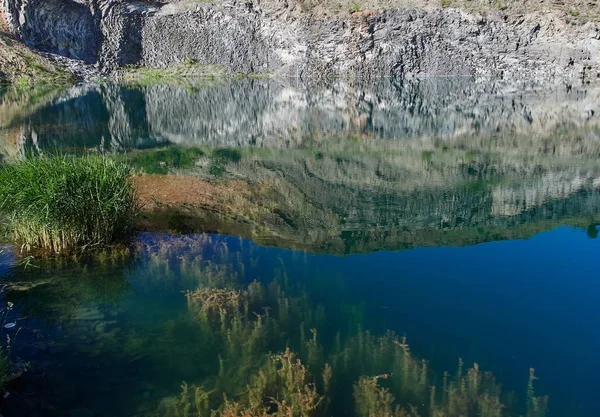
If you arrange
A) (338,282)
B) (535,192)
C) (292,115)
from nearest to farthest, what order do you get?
1. (338,282)
2. (535,192)
3. (292,115)

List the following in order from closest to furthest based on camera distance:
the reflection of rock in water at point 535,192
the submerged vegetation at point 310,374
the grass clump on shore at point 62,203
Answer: the submerged vegetation at point 310,374
the grass clump on shore at point 62,203
the reflection of rock in water at point 535,192

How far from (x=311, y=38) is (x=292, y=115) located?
39.2 meters

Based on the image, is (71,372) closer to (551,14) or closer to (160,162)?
(160,162)

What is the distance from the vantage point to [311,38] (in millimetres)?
75250

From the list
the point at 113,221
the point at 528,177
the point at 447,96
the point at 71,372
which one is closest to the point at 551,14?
the point at 447,96

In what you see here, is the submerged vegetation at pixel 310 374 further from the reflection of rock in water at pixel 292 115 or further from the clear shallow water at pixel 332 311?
the reflection of rock in water at pixel 292 115

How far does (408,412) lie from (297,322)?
3.00 m

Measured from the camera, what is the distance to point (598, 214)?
18531mm

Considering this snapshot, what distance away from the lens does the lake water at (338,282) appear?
8422 millimetres

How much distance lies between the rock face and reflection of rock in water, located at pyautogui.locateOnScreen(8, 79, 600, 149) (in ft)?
40.1

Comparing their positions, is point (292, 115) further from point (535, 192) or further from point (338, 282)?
point (338, 282)

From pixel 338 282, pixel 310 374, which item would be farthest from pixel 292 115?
pixel 310 374

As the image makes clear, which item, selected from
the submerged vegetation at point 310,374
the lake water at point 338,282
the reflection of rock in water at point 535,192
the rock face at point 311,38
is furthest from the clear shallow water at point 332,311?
the rock face at point 311,38

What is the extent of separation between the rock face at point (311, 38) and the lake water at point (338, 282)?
4456cm
